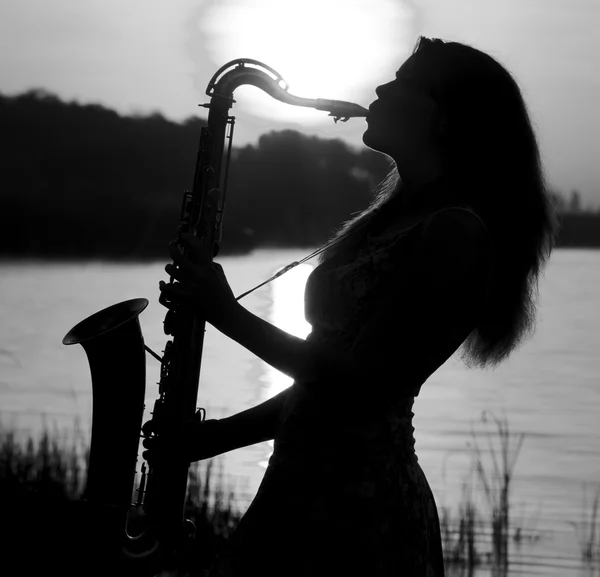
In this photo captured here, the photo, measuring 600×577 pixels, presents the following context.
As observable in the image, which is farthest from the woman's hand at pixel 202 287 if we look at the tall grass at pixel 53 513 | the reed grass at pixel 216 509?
the reed grass at pixel 216 509

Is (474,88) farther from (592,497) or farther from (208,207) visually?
(592,497)

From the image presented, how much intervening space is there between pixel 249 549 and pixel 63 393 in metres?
10.7

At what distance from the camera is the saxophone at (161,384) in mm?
2502

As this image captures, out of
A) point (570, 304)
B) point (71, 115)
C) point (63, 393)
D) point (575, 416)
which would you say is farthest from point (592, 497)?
point (570, 304)

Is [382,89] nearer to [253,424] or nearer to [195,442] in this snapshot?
[253,424]

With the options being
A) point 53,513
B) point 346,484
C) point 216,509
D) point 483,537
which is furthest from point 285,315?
point 346,484

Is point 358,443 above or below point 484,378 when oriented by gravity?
below

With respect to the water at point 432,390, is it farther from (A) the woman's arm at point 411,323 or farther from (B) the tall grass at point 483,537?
(A) the woman's arm at point 411,323

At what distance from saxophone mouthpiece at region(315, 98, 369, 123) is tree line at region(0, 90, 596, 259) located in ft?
38.8

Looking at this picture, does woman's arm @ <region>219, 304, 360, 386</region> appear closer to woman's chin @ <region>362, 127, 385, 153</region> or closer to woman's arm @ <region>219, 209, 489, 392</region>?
woman's arm @ <region>219, 209, 489, 392</region>

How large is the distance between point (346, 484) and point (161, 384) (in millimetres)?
777

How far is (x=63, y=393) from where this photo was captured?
12.3 m

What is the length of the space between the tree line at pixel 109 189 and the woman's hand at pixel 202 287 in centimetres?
1247

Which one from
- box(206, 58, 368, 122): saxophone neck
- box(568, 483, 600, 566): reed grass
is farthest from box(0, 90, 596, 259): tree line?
box(206, 58, 368, 122): saxophone neck
